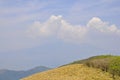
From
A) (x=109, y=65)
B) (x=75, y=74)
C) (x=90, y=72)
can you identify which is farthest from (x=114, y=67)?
(x=75, y=74)

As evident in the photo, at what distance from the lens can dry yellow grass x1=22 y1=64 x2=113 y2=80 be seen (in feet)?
214

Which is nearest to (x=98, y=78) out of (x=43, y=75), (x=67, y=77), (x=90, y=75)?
(x=90, y=75)

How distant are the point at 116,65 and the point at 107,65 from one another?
4019 mm

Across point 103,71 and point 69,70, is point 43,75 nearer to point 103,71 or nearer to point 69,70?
point 69,70

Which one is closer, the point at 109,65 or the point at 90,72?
the point at 90,72

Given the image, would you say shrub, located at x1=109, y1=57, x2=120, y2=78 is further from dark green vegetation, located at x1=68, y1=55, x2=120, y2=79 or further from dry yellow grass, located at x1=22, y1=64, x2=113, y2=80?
dry yellow grass, located at x1=22, y1=64, x2=113, y2=80

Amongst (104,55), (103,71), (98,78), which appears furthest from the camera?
(104,55)

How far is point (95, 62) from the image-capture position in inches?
2901

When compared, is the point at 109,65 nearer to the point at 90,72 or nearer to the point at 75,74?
the point at 90,72

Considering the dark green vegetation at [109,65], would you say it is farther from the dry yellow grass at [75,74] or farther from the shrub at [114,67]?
the dry yellow grass at [75,74]

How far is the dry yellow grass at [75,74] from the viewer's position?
214 ft

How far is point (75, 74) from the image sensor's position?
67750mm

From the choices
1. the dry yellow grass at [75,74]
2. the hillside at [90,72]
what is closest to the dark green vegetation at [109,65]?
the hillside at [90,72]

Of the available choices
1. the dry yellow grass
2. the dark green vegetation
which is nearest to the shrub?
the dark green vegetation
